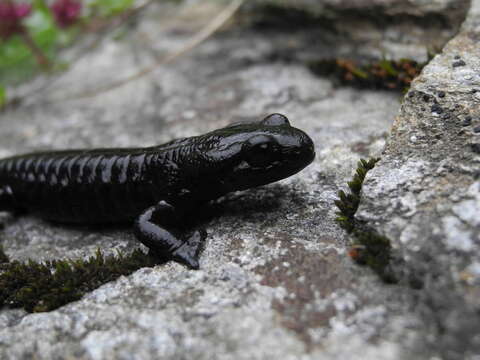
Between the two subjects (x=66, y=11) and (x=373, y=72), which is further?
(x=66, y=11)

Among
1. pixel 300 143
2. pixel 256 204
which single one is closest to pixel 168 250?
pixel 256 204

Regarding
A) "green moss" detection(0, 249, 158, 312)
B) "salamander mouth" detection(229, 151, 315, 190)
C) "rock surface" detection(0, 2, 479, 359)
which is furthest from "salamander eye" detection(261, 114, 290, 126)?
"green moss" detection(0, 249, 158, 312)

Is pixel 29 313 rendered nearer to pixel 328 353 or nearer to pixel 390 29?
pixel 328 353

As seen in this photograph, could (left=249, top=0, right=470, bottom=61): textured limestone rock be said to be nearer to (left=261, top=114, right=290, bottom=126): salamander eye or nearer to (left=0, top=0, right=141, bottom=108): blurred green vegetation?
(left=261, top=114, right=290, bottom=126): salamander eye

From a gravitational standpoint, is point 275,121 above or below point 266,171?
above

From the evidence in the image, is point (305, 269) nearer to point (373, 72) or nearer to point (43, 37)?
point (373, 72)

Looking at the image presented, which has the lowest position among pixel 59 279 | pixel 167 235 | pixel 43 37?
pixel 59 279

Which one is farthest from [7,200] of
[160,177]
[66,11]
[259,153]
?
[66,11]
